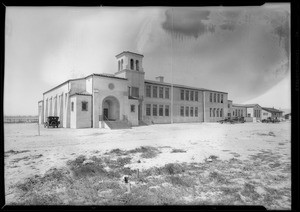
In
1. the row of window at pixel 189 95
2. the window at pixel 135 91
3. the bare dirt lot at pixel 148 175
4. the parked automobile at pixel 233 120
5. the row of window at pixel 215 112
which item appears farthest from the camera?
the parked automobile at pixel 233 120

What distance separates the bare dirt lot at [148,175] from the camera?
4219 mm

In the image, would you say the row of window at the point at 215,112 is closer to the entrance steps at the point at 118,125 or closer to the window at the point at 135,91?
the window at the point at 135,91

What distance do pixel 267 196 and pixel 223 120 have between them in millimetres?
15989

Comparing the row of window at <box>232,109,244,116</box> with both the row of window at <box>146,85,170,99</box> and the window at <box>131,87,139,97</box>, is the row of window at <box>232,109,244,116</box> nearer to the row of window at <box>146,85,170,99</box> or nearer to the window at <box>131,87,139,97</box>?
the row of window at <box>146,85,170,99</box>

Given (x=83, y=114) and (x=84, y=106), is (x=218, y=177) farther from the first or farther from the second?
(x=84, y=106)

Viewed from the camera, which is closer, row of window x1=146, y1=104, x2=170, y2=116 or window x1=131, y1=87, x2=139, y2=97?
row of window x1=146, y1=104, x2=170, y2=116

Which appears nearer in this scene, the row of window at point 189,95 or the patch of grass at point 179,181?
the patch of grass at point 179,181

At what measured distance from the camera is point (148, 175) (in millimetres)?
5277

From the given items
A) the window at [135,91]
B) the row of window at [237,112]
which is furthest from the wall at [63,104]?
the row of window at [237,112]

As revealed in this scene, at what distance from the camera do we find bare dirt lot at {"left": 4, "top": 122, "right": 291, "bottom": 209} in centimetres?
422

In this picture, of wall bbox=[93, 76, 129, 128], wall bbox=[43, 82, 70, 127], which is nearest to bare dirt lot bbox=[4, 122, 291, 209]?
wall bbox=[93, 76, 129, 128]
